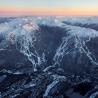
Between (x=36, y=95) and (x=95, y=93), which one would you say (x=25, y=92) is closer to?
(x=36, y=95)

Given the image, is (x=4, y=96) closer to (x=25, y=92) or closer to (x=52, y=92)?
(x=25, y=92)

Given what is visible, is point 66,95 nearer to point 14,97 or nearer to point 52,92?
point 52,92

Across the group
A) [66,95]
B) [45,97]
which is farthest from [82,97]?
[45,97]

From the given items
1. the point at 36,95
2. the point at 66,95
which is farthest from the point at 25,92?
the point at 66,95

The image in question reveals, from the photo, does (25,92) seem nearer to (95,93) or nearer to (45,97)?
(45,97)

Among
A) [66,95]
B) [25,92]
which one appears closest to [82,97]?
[66,95]

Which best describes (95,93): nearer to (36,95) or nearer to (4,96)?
(36,95)

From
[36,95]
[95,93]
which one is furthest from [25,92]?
[95,93]
